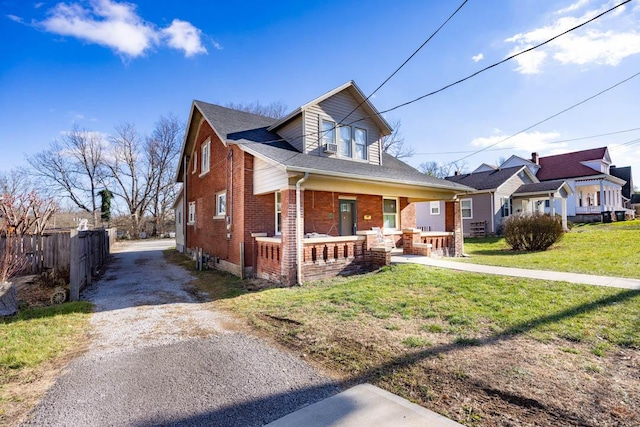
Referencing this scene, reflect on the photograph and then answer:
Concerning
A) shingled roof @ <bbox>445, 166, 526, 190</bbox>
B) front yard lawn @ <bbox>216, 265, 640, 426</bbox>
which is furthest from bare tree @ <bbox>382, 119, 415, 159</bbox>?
front yard lawn @ <bbox>216, 265, 640, 426</bbox>

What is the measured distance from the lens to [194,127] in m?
15.9

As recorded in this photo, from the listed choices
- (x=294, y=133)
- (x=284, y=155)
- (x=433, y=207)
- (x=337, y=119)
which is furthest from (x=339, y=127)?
(x=433, y=207)

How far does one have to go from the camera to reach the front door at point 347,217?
12.1m

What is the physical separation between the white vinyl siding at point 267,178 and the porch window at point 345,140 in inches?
154

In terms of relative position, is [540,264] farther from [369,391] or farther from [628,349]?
[369,391]

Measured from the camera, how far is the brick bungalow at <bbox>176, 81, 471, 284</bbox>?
336 inches

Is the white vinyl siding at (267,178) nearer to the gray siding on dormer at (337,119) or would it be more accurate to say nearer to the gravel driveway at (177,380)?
the gray siding on dormer at (337,119)

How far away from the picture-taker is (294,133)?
475 inches

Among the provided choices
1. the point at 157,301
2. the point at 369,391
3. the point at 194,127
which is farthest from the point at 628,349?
the point at 194,127

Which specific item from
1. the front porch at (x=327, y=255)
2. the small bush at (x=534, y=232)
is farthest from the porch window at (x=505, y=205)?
the front porch at (x=327, y=255)

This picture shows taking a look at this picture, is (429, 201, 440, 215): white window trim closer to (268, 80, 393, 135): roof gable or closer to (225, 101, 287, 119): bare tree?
(268, 80, 393, 135): roof gable

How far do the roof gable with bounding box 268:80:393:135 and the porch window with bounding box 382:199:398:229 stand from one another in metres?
3.15

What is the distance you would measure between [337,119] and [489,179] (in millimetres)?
16751

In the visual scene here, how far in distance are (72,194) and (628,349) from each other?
49405mm
